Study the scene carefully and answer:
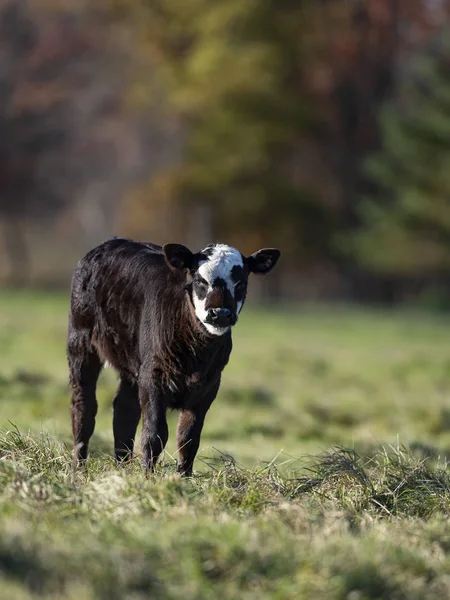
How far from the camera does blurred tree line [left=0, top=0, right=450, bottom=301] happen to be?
40.7 m

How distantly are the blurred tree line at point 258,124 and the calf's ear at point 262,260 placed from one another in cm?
3037

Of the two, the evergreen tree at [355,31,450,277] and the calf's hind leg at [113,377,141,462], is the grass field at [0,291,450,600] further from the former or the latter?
the evergreen tree at [355,31,450,277]

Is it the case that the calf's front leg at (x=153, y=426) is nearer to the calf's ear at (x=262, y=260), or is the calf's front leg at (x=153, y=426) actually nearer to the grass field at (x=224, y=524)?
the grass field at (x=224, y=524)

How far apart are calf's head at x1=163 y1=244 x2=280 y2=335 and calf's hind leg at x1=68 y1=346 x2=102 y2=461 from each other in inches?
53.3

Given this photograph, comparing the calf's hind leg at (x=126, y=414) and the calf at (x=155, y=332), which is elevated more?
the calf at (x=155, y=332)

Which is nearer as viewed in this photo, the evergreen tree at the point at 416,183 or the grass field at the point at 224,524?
the grass field at the point at 224,524

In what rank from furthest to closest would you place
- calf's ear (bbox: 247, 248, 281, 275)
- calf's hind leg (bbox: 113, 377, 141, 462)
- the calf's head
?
calf's hind leg (bbox: 113, 377, 141, 462) → calf's ear (bbox: 247, 248, 281, 275) → the calf's head

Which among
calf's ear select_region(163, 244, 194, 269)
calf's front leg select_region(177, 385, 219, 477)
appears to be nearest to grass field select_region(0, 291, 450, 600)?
calf's front leg select_region(177, 385, 219, 477)

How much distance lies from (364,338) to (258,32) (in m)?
18.4

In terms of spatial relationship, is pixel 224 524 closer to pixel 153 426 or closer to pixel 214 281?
pixel 153 426

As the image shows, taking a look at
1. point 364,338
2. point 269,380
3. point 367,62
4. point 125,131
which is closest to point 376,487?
point 269,380

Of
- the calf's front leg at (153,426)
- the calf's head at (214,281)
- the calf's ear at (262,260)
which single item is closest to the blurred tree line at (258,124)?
the calf's ear at (262,260)

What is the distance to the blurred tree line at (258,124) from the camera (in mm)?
40656

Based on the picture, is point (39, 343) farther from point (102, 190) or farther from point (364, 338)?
point (102, 190)
